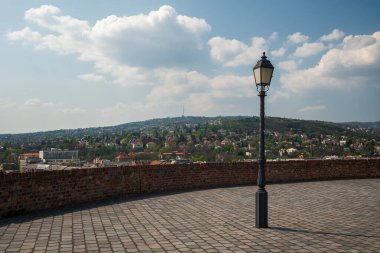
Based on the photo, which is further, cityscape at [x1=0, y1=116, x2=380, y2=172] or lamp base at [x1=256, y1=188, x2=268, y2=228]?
cityscape at [x1=0, y1=116, x2=380, y2=172]

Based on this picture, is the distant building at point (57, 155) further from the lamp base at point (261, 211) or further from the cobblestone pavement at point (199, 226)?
the lamp base at point (261, 211)

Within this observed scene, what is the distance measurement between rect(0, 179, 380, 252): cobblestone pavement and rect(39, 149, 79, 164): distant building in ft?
287

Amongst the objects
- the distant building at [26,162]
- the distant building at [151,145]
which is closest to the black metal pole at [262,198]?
the distant building at [26,162]

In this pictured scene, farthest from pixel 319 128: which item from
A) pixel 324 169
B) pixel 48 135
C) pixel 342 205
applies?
pixel 48 135

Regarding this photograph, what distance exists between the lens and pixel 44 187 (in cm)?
938

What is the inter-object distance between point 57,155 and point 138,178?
94.7m

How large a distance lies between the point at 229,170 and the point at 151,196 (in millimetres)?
4262

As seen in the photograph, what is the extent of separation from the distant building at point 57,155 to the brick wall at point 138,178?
271 feet

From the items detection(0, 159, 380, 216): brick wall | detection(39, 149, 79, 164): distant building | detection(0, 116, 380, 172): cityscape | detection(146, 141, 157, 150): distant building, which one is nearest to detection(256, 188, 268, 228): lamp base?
detection(0, 159, 380, 216): brick wall

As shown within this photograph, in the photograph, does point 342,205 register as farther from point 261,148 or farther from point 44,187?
point 44,187

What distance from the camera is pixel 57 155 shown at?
101 metres

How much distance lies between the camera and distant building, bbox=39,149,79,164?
95.4 meters

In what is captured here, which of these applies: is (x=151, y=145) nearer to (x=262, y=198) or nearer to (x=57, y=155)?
(x=57, y=155)

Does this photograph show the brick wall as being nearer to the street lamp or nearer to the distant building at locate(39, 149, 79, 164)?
the street lamp
